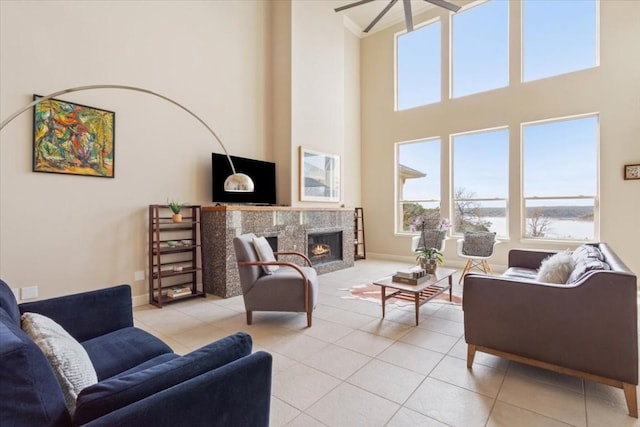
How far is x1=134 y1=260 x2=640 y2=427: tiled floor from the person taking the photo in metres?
1.77

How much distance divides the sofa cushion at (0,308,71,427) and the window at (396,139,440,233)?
20.0 feet

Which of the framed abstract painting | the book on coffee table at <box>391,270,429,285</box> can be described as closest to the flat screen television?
the framed abstract painting

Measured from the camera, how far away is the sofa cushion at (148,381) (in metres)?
0.84

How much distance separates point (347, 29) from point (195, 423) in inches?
312

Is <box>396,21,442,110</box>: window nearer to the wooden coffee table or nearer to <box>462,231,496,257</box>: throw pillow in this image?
<box>462,231,496,257</box>: throw pillow

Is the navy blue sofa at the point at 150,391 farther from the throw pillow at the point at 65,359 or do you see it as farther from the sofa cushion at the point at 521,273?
the sofa cushion at the point at 521,273

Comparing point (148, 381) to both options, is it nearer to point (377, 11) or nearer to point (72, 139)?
point (72, 139)

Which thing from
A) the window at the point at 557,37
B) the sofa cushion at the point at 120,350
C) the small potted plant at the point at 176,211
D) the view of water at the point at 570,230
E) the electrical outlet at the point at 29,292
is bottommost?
the electrical outlet at the point at 29,292

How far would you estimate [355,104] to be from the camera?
7.39 meters

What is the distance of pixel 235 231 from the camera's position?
13.8 ft

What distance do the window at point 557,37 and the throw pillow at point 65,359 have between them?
6.86 metres

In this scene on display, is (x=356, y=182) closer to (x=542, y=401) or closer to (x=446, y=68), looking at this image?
(x=446, y=68)

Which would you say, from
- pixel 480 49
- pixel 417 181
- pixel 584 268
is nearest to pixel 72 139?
pixel 584 268

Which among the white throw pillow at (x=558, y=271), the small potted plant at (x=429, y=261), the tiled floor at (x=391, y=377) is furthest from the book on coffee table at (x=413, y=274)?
the white throw pillow at (x=558, y=271)
